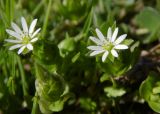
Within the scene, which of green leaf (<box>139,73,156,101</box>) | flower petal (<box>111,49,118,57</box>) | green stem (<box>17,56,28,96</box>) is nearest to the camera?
flower petal (<box>111,49,118,57</box>)

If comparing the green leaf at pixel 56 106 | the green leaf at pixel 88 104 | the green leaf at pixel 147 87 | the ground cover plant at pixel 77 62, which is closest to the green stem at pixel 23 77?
the ground cover plant at pixel 77 62

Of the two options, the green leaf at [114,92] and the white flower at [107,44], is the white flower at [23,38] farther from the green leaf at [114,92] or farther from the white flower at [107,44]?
the green leaf at [114,92]

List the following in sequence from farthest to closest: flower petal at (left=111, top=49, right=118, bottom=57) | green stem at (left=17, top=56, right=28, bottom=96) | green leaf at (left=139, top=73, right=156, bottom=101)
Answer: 1. green stem at (left=17, top=56, right=28, bottom=96)
2. green leaf at (left=139, top=73, right=156, bottom=101)
3. flower petal at (left=111, top=49, right=118, bottom=57)

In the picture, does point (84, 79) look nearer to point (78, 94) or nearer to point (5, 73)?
point (78, 94)

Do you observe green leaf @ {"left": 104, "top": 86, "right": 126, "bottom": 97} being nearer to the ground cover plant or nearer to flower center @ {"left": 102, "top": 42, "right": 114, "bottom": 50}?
the ground cover plant

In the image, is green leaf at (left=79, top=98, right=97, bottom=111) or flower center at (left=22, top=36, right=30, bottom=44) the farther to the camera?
green leaf at (left=79, top=98, right=97, bottom=111)

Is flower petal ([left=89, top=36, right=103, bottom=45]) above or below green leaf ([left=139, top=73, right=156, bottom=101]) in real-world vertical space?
above

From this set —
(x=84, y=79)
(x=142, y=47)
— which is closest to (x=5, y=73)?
(x=84, y=79)

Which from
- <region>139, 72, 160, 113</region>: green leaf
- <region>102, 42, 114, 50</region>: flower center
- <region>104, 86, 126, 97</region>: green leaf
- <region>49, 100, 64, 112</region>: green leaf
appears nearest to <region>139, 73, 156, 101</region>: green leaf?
<region>139, 72, 160, 113</region>: green leaf
